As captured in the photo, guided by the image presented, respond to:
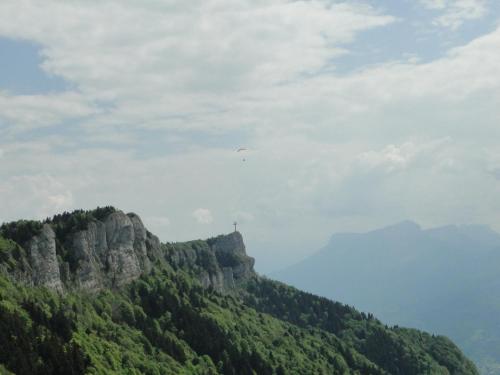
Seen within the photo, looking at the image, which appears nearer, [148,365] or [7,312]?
[7,312]

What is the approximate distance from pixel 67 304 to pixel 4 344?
58878mm

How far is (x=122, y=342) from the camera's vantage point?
19338 centimetres

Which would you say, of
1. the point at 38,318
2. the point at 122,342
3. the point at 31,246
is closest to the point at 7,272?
the point at 31,246

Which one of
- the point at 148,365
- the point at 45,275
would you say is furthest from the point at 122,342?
the point at 45,275

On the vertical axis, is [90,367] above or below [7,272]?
below

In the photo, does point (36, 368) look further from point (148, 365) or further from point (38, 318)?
point (148, 365)

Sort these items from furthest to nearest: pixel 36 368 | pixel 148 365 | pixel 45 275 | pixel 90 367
→ pixel 45 275
pixel 148 365
pixel 90 367
pixel 36 368

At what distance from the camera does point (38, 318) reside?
169 metres

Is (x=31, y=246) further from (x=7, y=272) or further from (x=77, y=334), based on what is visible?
(x=77, y=334)

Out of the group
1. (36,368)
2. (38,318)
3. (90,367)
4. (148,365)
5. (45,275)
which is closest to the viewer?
(36,368)

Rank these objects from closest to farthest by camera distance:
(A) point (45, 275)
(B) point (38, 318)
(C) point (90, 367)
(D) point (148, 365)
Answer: (C) point (90, 367) → (B) point (38, 318) → (D) point (148, 365) → (A) point (45, 275)

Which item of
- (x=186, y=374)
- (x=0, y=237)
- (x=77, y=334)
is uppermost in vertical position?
(x=0, y=237)

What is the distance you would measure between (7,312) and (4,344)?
19767 mm

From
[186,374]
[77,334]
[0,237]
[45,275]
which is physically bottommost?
[186,374]
